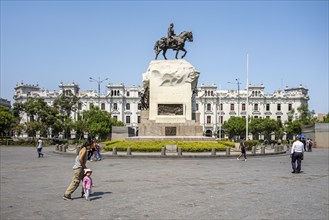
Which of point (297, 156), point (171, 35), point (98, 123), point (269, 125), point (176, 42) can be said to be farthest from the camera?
point (269, 125)

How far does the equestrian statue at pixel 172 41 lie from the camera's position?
35781 millimetres

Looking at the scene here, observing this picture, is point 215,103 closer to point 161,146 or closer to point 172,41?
point 172,41

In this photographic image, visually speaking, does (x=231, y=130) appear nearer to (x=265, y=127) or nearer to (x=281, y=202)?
(x=265, y=127)

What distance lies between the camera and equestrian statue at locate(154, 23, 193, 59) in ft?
117

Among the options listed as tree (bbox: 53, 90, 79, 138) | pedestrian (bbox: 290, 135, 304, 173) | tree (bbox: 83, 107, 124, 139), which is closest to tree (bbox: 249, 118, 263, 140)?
tree (bbox: 83, 107, 124, 139)

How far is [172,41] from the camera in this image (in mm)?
35844

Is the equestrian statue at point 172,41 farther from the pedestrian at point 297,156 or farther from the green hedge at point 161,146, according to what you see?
the pedestrian at point 297,156

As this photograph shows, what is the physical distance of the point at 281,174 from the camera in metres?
16.8

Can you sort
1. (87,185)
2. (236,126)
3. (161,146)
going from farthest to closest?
(236,126)
(161,146)
(87,185)

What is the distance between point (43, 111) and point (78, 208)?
61.9 m

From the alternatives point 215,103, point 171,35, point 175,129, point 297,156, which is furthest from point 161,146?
point 215,103

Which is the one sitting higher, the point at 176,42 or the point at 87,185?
the point at 176,42

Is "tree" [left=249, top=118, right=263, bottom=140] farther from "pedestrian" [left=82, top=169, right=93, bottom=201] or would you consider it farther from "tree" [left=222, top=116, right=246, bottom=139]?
"pedestrian" [left=82, top=169, right=93, bottom=201]

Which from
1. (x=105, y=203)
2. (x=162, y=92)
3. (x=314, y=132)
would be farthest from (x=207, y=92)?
(x=105, y=203)
